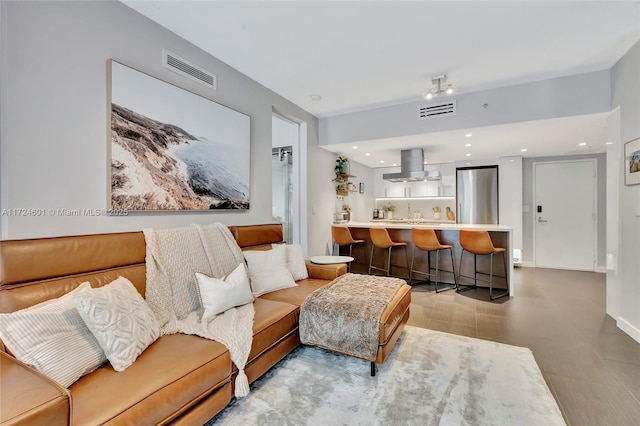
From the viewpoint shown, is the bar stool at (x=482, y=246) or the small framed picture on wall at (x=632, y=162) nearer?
the small framed picture on wall at (x=632, y=162)

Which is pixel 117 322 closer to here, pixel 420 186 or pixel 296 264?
pixel 296 264

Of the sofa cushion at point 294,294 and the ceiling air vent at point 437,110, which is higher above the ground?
the ceiling air vent at point 437,110

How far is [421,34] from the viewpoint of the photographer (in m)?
2.42

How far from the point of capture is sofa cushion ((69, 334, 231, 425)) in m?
→ 1.08

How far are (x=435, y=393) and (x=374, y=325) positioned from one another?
1.77ft

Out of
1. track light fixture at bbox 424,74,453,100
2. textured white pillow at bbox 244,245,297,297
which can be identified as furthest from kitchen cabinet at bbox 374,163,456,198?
textured white pillow at bbox 244,245,297,297

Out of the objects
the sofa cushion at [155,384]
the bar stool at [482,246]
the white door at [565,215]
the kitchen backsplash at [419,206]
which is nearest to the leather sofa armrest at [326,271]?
the sofa cushion at [155,384]

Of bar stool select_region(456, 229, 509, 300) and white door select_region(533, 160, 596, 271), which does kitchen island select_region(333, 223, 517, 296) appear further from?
white door select_region(533, 160, 596, 271)

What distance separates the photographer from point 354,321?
198 centimetres

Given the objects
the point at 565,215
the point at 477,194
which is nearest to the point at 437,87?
the point at 477,194

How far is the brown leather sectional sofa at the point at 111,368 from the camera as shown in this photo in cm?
94

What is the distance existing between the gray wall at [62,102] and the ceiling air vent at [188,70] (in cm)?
6

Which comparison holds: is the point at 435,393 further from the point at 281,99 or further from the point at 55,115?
the point at 281,99

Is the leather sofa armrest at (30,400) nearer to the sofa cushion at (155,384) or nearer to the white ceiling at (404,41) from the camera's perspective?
the sofa cushion at (155,384)
